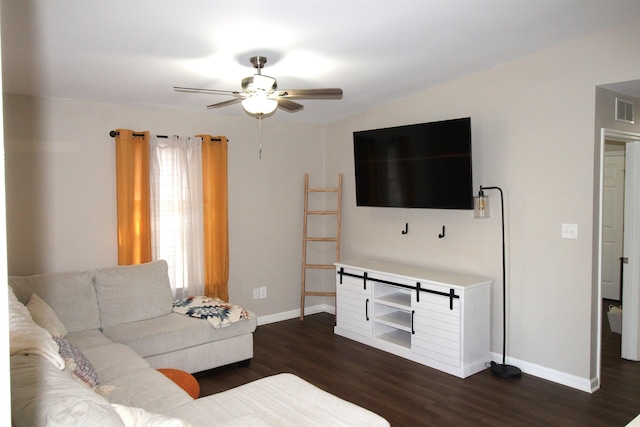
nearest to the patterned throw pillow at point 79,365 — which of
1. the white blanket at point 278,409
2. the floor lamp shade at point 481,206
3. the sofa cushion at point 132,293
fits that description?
the white blanket at point 278,409

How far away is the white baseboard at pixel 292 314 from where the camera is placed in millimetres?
5393

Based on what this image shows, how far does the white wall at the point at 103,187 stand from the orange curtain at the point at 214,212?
8.1 inches

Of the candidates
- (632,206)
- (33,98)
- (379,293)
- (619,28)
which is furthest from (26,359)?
(632,206)

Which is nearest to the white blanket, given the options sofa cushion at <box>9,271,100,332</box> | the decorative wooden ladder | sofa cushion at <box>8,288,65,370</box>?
sofa cushion at <box>8,288,65,370</box>

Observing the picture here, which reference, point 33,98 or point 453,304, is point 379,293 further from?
point 33,98

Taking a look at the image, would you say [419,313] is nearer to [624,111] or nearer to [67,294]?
[624,111]

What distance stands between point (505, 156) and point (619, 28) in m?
1.21

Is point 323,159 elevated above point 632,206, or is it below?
above

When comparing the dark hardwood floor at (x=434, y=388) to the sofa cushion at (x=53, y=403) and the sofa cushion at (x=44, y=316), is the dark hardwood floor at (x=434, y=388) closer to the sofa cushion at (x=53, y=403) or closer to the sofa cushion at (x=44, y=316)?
the sofa cushion at (x=44, y=316)

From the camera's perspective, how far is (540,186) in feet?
12.3

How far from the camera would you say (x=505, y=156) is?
157 inches

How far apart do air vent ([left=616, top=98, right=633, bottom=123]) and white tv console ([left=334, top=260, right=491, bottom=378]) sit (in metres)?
1.70

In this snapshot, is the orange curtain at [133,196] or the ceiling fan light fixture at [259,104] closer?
the ceiling fan light fixture at [259,104]

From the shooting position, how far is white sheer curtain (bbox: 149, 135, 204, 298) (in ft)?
14.7
